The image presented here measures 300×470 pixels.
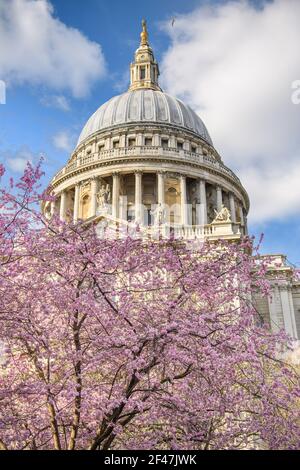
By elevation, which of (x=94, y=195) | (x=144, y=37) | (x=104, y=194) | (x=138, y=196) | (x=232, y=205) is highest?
(x=144, y=37)

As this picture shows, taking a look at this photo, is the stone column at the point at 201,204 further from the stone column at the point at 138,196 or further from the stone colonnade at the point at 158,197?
the stone column at the point at 138,196

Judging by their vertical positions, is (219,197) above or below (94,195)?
above

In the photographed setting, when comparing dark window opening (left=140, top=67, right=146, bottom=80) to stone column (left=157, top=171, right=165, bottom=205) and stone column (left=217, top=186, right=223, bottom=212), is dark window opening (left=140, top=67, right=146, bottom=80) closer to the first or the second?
stone column (left=157, top=171, right=165, bottom=205)

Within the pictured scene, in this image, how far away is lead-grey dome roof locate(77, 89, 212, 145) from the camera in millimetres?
62812

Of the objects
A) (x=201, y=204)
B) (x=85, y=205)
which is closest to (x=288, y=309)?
(x=201, y=204)

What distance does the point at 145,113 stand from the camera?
207 feet

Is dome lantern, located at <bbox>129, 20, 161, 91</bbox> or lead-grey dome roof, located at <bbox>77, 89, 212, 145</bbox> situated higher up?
dome lantern, located at <bbox>129, 20, 161, 91</bbox>

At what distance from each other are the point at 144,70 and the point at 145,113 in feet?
48.2

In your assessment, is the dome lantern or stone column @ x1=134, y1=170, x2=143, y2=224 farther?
the dome lantern

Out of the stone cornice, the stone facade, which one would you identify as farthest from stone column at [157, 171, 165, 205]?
the stone cornice

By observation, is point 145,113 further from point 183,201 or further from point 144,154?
point 183,201

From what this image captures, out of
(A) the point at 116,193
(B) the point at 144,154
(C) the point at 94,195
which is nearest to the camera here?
(C) the point at 94,195

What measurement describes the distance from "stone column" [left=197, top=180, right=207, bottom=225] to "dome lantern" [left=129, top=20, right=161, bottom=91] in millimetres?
23063
